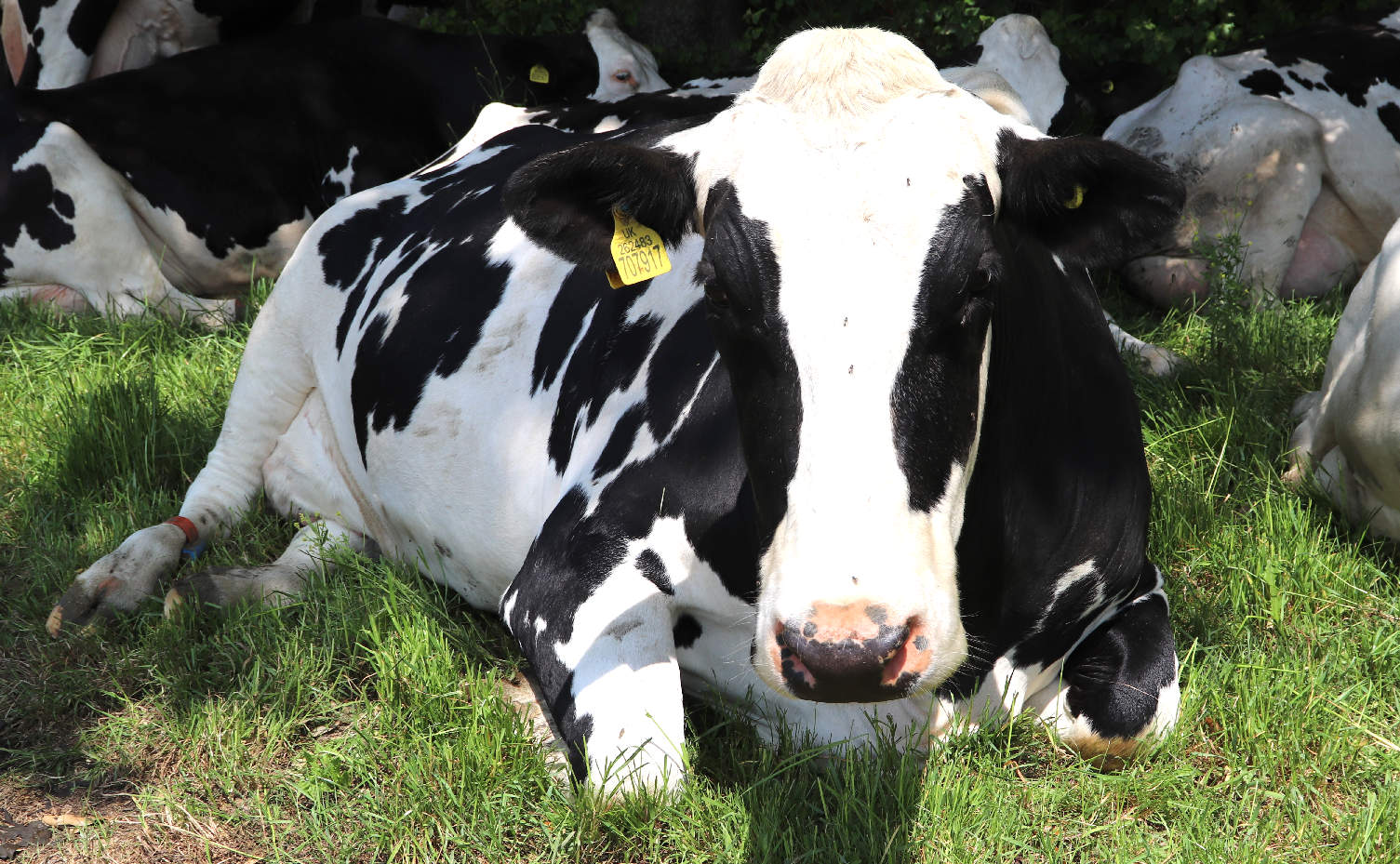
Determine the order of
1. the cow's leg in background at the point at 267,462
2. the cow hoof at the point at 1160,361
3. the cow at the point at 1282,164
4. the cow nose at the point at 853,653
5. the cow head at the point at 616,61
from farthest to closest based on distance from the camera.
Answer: the cow head at the point at 616,61, the cow at the point at 1282,164, the cow hoof at the point at 1160,361, the cow's leg in background at the point at 267,462, the cow nose at the point at 853,653

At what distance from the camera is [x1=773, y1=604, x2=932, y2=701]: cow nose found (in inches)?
86.8

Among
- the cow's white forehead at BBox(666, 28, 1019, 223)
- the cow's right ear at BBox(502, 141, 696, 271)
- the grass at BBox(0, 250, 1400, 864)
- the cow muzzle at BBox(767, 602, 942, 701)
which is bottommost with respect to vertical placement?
the grass at BBox(0, 250, 1400, 864)

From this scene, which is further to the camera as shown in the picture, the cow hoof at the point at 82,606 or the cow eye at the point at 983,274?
the cow hoof at the point at 82,606

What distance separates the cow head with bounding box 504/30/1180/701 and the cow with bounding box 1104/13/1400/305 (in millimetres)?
3680

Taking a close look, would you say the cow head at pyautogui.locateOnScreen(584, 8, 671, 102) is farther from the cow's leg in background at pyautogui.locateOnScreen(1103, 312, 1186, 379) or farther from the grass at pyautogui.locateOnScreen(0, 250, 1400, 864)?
the grass at pyautogui.locateOnScreen(0, 250, 1400, 864)

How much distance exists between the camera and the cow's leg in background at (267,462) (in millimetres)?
4500

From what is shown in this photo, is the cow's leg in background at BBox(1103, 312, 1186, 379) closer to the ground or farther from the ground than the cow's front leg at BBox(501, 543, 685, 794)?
closer to the ground

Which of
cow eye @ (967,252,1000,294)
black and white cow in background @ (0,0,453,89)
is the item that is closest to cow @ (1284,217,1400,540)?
cow eye @ (967,252,1000,294)

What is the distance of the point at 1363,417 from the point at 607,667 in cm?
243

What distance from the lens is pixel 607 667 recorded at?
306 cm

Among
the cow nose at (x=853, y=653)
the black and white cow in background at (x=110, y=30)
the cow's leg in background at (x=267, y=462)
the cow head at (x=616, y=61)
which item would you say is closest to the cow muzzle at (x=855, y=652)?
the cow nose at (x=853, y=653)

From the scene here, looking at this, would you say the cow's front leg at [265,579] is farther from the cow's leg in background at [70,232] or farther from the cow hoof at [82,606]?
the cow's leg in background at [70,232]

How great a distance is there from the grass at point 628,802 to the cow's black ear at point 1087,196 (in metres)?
1.16

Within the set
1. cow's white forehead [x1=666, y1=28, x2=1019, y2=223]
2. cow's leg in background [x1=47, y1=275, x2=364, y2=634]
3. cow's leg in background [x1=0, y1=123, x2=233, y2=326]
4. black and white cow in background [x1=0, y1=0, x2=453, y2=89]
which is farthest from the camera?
black and white cow in background [x1=0, y1=0, x2=453, y2=89]
